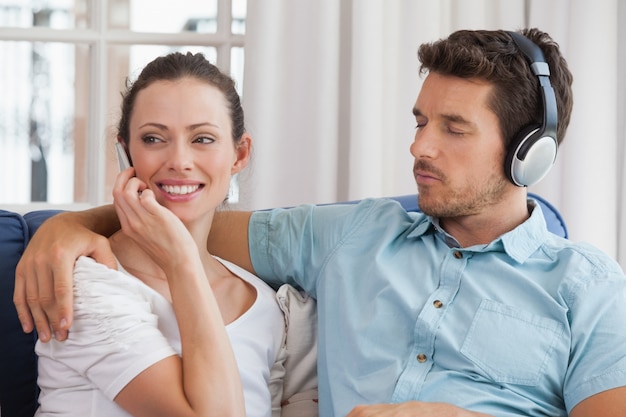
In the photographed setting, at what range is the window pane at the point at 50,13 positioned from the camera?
2.90m

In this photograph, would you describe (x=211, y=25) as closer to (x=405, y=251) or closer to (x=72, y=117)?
(x=72, y=117)

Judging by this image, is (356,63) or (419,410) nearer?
(419,410)

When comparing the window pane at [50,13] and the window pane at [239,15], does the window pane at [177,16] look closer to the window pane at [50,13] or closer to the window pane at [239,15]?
the window pane at [239,15]

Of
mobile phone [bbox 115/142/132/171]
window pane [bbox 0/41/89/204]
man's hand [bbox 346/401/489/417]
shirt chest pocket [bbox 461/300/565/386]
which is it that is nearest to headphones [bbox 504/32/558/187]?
shirt chest pocket [bbox 461/300/565/386]

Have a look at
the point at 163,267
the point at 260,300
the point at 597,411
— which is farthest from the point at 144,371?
the point at 597,411

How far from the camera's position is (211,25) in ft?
9.66

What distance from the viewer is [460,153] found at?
5.75 feet

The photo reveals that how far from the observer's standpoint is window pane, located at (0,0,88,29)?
9.50 ft

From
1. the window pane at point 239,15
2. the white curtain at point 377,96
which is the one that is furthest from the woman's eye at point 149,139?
the window pane at point 239,15

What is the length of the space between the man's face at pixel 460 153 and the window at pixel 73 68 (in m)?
1.23

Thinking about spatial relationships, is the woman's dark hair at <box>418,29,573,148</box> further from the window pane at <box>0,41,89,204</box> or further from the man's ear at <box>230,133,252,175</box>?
the window pane at <box>0,41,89,204</box>

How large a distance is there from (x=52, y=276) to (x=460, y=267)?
738mm

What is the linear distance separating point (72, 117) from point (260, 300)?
1458 millimetres

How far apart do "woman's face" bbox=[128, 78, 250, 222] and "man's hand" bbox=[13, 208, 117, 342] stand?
6.3 inches
